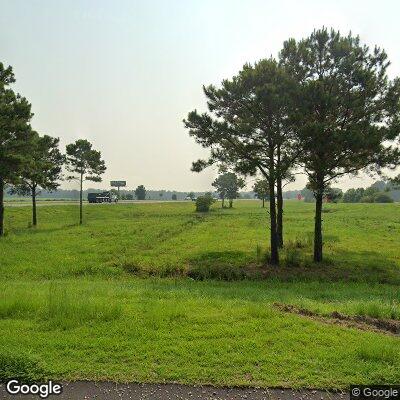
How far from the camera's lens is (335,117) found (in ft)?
62.6

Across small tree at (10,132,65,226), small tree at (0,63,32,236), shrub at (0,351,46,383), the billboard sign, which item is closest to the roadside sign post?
the billboard sign

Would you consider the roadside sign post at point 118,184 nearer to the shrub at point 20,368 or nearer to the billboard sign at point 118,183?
the billboard sign at point 118,183

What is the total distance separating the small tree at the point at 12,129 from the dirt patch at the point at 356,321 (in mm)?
23411

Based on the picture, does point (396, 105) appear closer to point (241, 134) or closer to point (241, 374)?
point (241, 134)

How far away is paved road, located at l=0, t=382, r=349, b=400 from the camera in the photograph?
195 inches

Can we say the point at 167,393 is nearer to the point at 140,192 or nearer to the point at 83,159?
the point at 83,159

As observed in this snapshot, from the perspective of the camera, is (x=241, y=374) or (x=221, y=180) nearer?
(x=241, y=374)

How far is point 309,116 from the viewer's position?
18578mm

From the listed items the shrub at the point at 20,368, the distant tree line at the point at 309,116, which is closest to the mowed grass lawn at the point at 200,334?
the shrub at the point at 20,368

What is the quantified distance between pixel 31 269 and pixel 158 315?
39.5 feet

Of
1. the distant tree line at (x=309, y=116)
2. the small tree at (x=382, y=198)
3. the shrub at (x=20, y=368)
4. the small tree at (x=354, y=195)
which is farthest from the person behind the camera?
the small tree at (x=354, y=195)

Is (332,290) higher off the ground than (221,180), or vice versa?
(221,180)

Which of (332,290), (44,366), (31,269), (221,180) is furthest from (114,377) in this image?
(221,180)

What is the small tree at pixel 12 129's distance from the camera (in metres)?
25.5
